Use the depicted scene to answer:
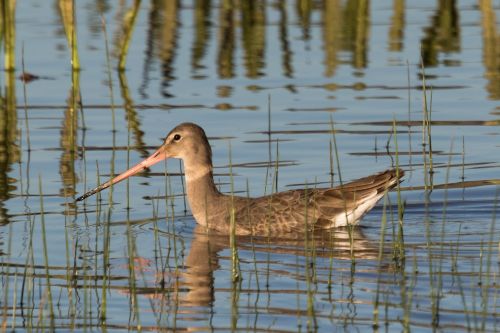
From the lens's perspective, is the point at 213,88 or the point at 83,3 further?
the point at 83,3

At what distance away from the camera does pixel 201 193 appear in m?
12.3

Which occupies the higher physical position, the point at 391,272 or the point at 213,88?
the point at 213,88

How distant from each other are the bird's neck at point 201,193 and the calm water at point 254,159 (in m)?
0.19

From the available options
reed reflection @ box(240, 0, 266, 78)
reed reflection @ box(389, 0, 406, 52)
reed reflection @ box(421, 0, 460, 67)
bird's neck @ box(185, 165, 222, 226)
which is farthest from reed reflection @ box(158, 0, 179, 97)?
bird's neck @ box(185, 165, 222, 226)

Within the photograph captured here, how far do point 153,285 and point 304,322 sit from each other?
1614 millimetres

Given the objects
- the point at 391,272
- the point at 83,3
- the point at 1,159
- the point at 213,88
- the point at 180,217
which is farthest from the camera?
the point at 83,3

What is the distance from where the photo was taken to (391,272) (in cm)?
962

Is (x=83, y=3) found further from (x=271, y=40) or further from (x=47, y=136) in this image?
(x=47, y=136)

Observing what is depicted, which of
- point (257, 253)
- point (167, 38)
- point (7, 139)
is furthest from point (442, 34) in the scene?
point (257, 253)

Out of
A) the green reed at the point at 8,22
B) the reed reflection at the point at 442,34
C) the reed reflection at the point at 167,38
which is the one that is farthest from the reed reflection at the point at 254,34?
the green reed at the point at 8,22

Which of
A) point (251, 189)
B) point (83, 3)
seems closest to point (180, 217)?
point (251, 189)

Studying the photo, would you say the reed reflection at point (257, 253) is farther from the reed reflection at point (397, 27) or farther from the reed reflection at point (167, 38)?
the reed reflection at point (397, 27)

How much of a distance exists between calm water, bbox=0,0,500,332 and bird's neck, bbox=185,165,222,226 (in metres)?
0.19

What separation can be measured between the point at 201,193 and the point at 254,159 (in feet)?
6.75
